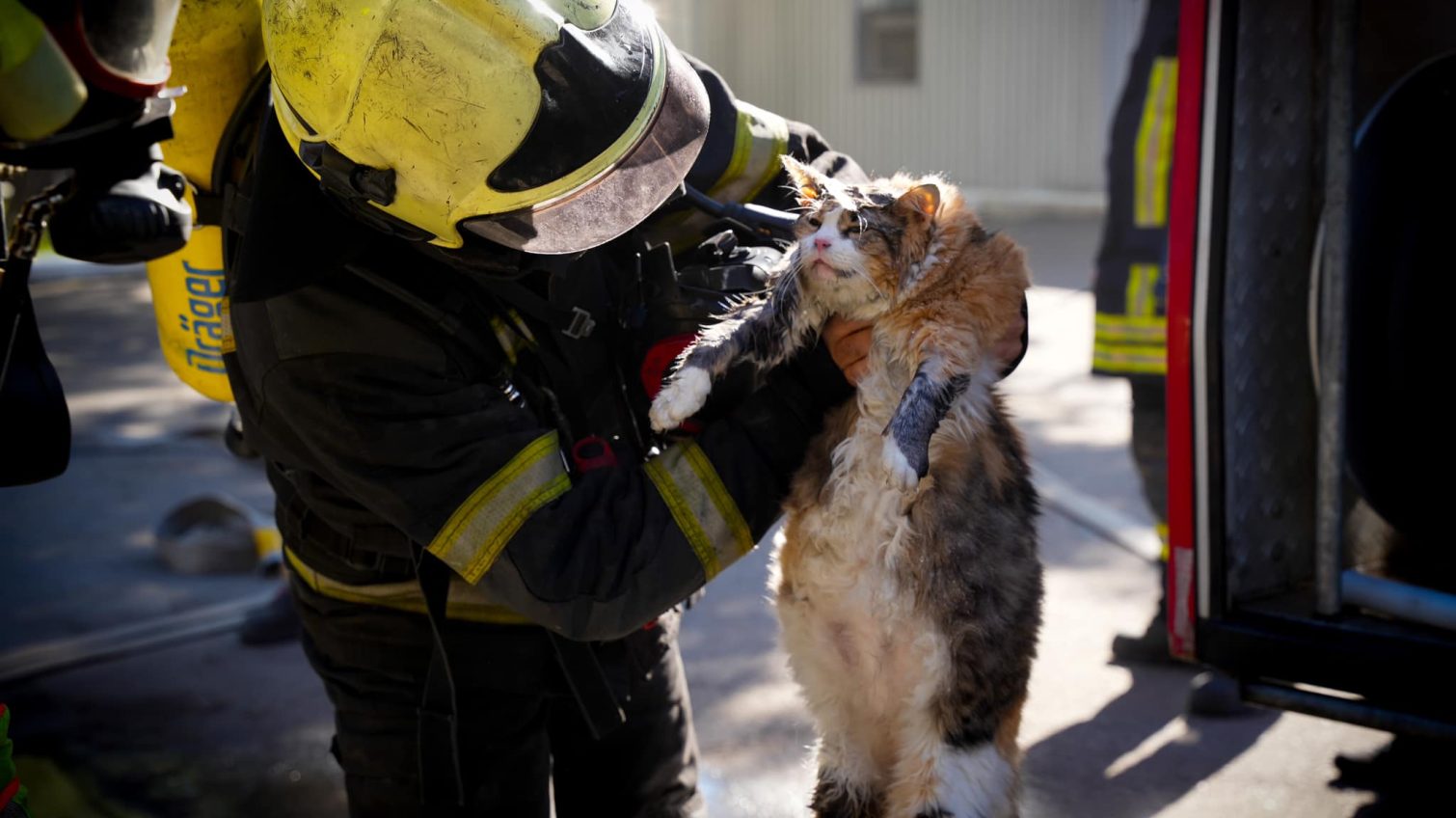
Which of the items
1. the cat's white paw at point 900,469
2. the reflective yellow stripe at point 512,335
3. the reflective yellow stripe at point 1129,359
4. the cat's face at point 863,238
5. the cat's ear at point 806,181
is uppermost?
the cat's ear at point 806,181

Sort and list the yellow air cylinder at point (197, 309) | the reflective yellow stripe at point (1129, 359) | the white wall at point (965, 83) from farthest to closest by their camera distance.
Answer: the white wall at point (965, 83) < the reflective yellow stripe at point (1129, 359) < the yellow air cylinder at point (197, 309)

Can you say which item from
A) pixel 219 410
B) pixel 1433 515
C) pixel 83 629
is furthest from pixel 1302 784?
pixel 219 410

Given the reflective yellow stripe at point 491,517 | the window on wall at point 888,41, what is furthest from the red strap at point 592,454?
the window on wall at point 888,41

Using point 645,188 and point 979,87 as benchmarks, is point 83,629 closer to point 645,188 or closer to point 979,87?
point 645,188

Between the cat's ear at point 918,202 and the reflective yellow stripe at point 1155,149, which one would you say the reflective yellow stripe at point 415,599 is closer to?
the cat's ear at point 918,202

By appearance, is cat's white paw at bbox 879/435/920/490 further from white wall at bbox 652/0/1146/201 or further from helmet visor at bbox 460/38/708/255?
white wall at bbox 652/0/1146/201

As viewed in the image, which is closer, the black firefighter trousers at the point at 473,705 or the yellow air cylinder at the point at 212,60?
the black firefighter trousers at the point at 473,705

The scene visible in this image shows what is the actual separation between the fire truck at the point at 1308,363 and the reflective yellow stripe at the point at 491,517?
1.36m

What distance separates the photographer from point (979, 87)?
43.0ft

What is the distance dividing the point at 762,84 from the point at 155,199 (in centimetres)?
1352

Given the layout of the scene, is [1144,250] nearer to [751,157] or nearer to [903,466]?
[751,157]

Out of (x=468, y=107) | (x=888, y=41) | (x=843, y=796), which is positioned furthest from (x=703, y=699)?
(x=888, y=41)

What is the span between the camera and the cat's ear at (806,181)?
2.11 m

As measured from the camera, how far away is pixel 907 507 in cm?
205
